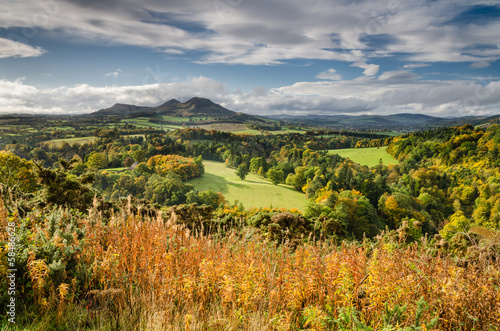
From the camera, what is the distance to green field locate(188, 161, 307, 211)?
2406 inches

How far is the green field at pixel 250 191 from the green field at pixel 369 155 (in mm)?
47732

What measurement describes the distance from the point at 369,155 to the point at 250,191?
73.0 meters

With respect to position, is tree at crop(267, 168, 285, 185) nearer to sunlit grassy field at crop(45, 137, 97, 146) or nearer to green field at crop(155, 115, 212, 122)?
sunlit grassy field at crop(45, 137, 97, 146)

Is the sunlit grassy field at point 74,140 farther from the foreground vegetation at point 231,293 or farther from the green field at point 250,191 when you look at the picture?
the foreground vegetation at point 231,293

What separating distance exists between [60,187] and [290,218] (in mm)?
9848

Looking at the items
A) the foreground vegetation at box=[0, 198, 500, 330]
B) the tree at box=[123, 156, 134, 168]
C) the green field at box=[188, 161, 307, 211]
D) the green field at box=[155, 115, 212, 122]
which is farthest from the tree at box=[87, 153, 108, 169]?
the green field at box=[155, 115, 212, 122]

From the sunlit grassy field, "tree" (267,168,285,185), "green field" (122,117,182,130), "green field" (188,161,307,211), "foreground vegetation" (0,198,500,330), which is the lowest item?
"green field" (188,161,307,211)

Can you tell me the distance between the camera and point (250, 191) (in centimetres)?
6894

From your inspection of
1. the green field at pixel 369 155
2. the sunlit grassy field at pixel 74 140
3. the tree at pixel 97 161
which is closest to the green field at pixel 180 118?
the sunlit grassy field at pixel 74 140

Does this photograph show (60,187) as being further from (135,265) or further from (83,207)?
(135,265)

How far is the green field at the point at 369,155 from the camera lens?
4182 inches

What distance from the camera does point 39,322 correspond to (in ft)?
9.38

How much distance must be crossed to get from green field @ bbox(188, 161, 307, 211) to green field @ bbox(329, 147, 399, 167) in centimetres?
4773

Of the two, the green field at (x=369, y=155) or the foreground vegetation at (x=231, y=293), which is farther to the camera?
the green field at (x=369, y=155)
